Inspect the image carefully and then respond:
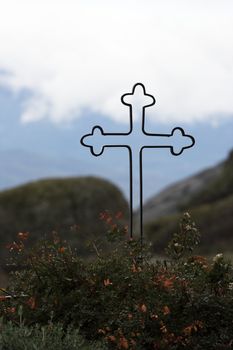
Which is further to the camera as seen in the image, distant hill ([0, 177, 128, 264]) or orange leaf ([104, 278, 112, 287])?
distant hill ([0, 177, 128, 264])

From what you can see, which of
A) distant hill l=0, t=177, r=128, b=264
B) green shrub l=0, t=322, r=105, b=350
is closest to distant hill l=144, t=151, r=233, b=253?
distant hill l=0, t=177, r=128, b=264

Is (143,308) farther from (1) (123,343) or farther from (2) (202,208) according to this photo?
(2) (202,208)

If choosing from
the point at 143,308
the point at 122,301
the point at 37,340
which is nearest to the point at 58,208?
the point at 122,301

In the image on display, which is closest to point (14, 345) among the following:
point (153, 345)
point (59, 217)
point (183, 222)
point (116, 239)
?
point (153, 345)

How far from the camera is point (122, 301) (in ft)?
18.9

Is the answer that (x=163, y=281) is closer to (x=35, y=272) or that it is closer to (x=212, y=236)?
(x=35, y=272)

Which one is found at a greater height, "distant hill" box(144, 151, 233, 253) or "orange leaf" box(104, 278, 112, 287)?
"distant hill" box(144, 151, 233, 253)

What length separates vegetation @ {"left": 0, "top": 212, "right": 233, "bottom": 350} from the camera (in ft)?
18.2

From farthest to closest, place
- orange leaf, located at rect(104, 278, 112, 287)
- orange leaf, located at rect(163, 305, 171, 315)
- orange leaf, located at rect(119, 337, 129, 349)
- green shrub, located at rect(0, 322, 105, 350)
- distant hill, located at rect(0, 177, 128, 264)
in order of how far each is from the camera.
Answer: distant hill, located at rect(0, 177, 128, 264) → orange leaf, located at rect(104, 278, 112, 287) → orange leaf, located at rect(163, 305, 171, 315) → orange leaf, located at rect(119, 337, 129, 349) → green shrub, located at rect(0, 322, 105, 350)

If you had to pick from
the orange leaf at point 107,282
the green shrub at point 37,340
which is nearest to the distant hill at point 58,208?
the orange leaf at point 107,282

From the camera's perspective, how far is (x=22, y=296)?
20.0 feet

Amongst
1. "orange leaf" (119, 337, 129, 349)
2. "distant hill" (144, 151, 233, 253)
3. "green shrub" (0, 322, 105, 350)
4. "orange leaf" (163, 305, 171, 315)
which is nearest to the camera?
"green shrub" (0, 322, 105, 350)

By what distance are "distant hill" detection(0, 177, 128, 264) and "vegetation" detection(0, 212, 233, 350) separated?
12.8 m

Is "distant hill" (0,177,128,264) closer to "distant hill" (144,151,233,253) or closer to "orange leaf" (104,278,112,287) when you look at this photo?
"distant hill" (144,151,233,253)
